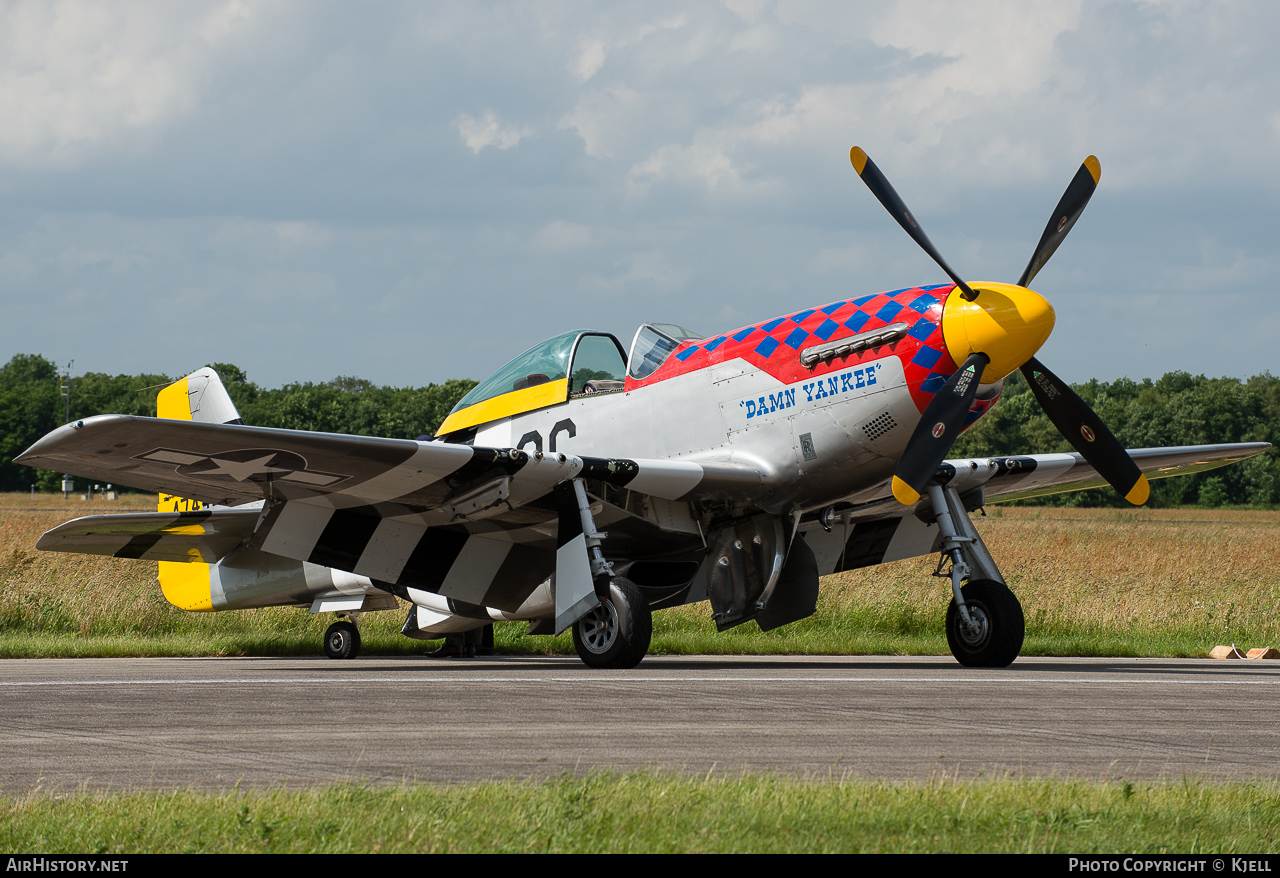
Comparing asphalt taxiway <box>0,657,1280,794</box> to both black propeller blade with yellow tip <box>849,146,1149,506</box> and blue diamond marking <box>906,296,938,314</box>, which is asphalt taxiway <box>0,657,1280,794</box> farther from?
blue diamond marking <box>906,296,938,314</box>

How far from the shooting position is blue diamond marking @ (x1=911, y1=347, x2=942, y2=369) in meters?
10.2

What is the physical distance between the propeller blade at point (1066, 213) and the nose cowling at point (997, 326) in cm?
62

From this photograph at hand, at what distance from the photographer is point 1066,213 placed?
11.3 m

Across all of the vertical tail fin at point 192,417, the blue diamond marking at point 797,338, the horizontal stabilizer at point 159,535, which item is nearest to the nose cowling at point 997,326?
the blue diamond marking at point 797,338

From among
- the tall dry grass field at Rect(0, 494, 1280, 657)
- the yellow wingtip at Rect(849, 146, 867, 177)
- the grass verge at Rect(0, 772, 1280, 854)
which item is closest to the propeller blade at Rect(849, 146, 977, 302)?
the yellow wingtip at Rect(849, 146, 867, 177)

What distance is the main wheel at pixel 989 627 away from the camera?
10.5 m

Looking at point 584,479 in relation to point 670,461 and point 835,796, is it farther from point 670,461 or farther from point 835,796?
point 835,796

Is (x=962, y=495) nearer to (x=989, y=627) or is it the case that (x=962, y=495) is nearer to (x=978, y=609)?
(x=978, y=609)

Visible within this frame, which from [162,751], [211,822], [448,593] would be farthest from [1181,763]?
[448,593]

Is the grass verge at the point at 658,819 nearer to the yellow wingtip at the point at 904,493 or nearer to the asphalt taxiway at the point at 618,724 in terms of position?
the asphalt taxiway at the point at 618,724

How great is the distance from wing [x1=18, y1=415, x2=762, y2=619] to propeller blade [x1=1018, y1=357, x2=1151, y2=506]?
290cm

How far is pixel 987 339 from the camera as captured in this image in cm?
1001

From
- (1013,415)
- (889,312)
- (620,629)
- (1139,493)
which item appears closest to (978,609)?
(1139,493)

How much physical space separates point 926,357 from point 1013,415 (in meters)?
88.7
